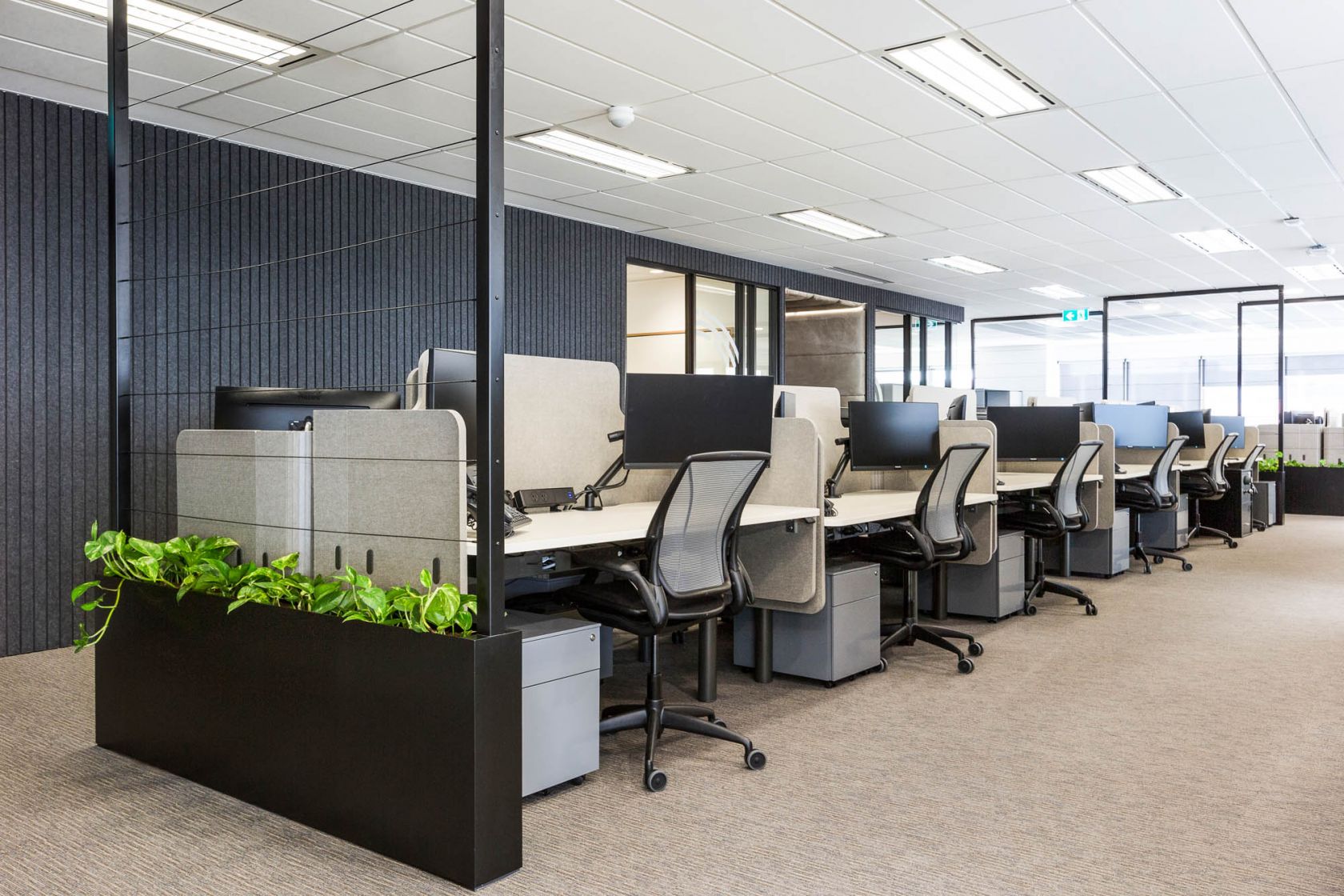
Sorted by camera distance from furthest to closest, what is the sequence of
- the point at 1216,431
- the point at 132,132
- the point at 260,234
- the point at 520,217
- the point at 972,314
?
the point at 972,314 → the point at 1216,431 → the point at 520,217 → the point at 260,234 → the point at 132,132

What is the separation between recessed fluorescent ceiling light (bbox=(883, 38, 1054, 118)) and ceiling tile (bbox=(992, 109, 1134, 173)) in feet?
0.51

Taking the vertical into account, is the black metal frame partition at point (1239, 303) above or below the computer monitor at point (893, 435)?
above

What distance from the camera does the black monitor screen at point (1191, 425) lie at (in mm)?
→ 8523

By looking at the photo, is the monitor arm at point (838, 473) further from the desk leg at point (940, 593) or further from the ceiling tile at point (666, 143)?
the ceiling tile at point (666, 143)

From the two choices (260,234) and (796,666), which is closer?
(796,666)

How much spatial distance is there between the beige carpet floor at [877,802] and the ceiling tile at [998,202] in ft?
10.6

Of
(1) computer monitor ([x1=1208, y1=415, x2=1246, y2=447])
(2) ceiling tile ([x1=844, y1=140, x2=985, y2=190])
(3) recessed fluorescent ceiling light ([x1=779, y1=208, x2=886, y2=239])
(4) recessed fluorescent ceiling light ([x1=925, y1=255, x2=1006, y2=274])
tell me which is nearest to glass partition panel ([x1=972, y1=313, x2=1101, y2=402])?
(1) computer monitor ([x1=1208, y1=415, x2=1246, y2=447])

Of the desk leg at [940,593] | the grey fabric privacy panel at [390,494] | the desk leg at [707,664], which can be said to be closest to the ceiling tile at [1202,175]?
the desk leg at [940,593]

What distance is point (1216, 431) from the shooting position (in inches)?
331

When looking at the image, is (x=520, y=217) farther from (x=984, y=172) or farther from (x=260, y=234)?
(x=984, y=172)

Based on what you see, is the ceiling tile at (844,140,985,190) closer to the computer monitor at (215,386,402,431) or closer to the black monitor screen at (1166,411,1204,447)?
the computer monitor at (215,386,402,431)

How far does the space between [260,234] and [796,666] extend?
3.52 m

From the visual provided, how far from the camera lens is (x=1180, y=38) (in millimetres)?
3740

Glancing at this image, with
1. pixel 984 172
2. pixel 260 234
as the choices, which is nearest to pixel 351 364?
pixel 260 234
